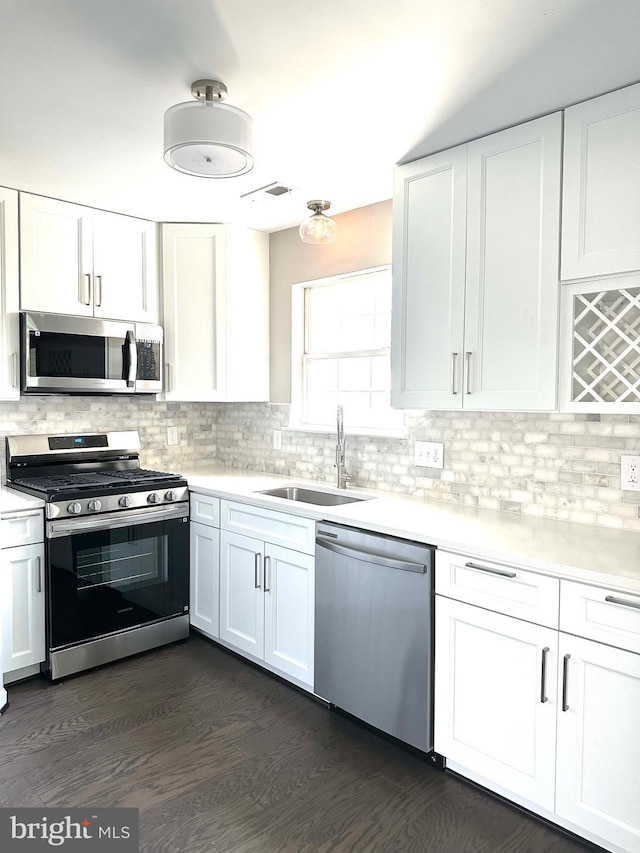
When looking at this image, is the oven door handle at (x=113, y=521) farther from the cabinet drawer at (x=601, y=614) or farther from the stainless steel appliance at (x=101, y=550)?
the cabinet drawer at (x=601, y=614)

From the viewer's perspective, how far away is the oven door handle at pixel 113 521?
2.97 meters

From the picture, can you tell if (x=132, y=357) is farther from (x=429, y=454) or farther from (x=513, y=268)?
(x=513, y=268)

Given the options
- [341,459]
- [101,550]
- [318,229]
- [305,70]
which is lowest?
[101,550]

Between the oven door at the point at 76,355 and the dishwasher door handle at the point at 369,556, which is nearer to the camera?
the dishwasher door handle at the point at 369,556

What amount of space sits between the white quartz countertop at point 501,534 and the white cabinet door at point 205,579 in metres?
0.31

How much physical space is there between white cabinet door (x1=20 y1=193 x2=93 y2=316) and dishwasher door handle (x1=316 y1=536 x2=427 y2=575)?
1.91 metres

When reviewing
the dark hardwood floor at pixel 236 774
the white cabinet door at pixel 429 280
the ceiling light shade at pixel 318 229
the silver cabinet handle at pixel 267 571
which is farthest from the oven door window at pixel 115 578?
the ceiling light shade at pixel 318 229

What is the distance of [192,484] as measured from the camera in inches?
137

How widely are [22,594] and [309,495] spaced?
150cm

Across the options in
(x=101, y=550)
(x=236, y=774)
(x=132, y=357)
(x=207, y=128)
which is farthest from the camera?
(x=132, y=357)

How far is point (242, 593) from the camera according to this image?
313 cm

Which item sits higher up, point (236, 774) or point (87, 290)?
point (87, 290)

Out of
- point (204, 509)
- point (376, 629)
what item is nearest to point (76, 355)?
point (204, 509)

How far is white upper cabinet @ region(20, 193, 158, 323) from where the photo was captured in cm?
317
